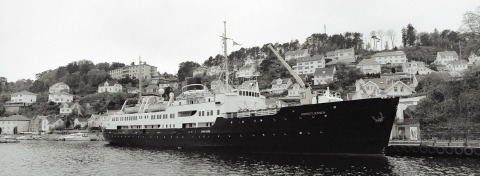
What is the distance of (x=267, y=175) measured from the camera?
18969 mm

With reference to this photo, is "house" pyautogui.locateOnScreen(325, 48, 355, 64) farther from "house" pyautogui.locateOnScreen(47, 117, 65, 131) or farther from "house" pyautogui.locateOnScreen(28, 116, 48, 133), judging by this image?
"house" pyautogui.locateOnScreen(28, 116, 48, 133)

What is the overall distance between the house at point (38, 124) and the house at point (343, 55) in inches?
2911

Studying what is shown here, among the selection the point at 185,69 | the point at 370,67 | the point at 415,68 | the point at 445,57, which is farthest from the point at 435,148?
the point at 185,69

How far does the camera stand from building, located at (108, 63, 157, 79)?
129000 millimetres

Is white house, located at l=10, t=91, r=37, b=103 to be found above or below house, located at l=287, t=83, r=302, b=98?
above

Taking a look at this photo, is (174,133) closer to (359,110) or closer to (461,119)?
(359,110)

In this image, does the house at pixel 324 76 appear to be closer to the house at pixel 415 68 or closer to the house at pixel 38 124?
the house at pixel 415 68

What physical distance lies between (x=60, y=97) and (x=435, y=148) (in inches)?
4059

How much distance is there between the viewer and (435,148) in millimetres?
26391

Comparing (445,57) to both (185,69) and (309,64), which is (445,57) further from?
(185,69)

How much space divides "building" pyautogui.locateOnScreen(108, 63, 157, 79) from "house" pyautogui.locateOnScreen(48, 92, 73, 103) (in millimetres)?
24371

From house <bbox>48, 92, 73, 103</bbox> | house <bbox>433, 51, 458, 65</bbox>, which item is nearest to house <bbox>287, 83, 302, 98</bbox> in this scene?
house <bbox>433, 51, 458, 65</bbox>

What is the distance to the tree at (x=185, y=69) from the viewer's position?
394 feet

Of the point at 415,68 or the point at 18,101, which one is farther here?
the point at 18,101
